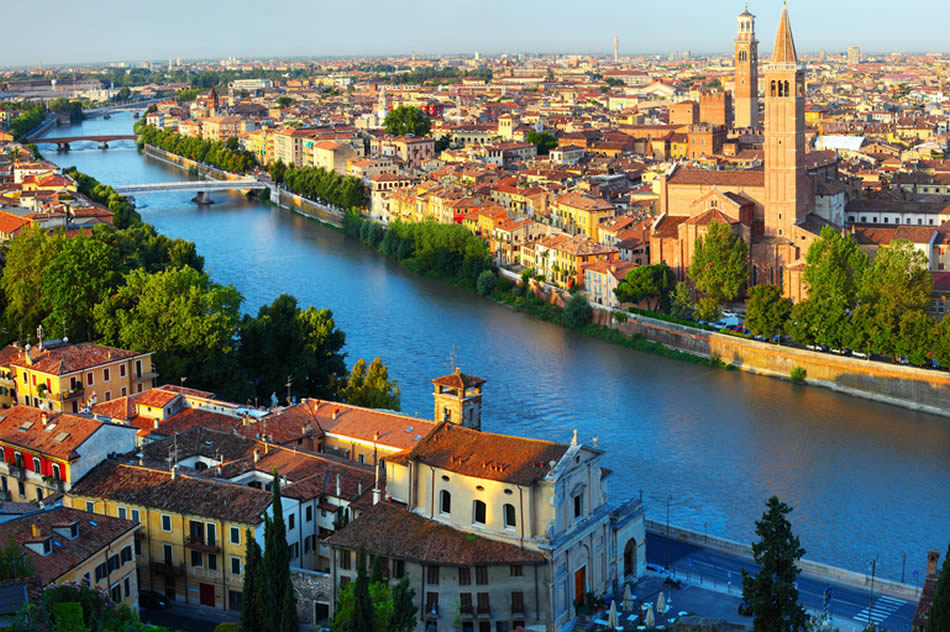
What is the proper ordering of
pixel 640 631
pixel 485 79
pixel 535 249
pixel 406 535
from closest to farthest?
pixel 640 631
pixel 406 535
pixel 535 249
pixel 485 79

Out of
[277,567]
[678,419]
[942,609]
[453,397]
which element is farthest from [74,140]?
[942,609]

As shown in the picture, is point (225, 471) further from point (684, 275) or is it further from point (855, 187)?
point (855, 187)

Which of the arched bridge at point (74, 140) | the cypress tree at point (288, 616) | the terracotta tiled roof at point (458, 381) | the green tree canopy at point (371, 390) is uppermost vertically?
the arched bridge at point (74, 140)

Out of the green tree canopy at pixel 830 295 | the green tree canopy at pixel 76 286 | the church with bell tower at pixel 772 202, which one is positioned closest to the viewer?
the green tree canopy at pixel 76 286

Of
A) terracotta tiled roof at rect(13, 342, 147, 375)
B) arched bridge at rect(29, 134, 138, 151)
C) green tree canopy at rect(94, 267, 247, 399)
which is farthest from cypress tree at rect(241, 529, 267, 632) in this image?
arched bridge at rect(29, 134, 138, 151)

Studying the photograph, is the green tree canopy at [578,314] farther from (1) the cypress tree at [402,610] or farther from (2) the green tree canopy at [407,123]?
(2) the green tree canopy at [407,123]

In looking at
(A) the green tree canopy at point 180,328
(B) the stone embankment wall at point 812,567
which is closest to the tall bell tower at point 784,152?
(A) the green tree canopy at point 180,328

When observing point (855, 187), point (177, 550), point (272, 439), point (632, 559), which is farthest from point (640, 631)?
point (855, 187)
